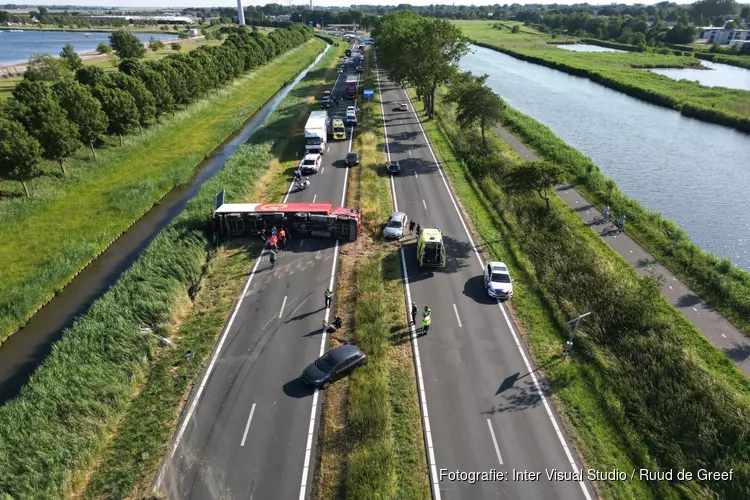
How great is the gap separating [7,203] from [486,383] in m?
47.6

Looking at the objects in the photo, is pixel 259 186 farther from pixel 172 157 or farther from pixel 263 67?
pixel 263 67

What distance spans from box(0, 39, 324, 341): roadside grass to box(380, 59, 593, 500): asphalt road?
2751 centimetres

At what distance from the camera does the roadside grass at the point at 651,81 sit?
273ft

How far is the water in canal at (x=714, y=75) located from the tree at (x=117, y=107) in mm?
132117

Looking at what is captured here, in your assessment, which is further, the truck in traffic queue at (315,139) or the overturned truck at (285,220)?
the truck in traffic queue at (315,139)

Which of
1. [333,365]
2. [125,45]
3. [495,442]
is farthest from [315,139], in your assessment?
[125,45]

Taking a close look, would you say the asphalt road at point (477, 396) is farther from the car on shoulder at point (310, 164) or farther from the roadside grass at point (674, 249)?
the car on shoulder at point (310, 164)

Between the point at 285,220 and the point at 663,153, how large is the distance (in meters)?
58.9

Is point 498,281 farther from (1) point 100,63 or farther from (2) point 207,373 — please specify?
(1) point 100,63

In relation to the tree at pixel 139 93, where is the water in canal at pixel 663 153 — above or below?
below

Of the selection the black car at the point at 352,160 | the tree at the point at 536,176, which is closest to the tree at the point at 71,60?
the black car at the point at 352,160

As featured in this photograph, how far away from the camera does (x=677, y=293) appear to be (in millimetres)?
32031

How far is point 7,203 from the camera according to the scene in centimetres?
4294

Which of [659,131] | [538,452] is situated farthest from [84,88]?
[659,131]
